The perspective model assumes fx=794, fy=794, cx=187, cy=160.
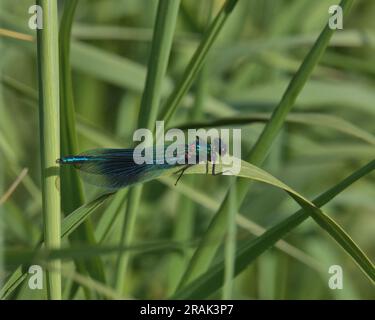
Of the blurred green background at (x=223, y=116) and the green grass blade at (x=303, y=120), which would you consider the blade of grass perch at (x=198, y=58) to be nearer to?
the green grass blade at (x=303, y=120)

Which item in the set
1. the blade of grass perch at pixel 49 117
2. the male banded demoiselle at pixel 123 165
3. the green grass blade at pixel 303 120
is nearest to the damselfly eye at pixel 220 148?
the male banded demoiselle at pixel 123 165

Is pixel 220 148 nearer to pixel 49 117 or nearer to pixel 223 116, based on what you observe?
pixel 49 117

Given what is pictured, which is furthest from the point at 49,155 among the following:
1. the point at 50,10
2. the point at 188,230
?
the point at 188,230

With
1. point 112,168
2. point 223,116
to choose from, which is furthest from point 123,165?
point 223,116

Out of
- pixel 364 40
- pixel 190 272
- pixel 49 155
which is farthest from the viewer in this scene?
pixel 364 40

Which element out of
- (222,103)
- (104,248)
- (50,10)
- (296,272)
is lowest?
(104,248)

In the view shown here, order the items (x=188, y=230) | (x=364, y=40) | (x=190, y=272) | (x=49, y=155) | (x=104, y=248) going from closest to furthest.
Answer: (x=104, y=248) → (x=49, y=155) → (x=190, y=272) → (x=188, y=230) → (x=364, y=40)
